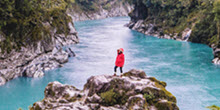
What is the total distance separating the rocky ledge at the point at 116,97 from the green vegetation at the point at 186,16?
106 ft

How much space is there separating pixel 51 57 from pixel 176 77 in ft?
76.7

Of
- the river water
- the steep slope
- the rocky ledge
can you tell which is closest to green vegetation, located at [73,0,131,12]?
the river water

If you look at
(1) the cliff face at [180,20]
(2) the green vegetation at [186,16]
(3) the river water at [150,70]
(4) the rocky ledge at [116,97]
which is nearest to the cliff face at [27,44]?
(3) the river water at [150,70]

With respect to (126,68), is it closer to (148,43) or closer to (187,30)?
(148,43)

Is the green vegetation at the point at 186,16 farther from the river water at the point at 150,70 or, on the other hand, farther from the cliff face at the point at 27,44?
the cliff face at the point at 27,44

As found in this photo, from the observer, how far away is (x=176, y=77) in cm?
3759

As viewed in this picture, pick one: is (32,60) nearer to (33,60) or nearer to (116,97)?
(33,60)

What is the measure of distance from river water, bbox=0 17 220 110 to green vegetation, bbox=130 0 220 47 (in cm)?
373

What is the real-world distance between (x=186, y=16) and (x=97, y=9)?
331 ft

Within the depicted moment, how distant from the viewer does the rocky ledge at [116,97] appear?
17.0m

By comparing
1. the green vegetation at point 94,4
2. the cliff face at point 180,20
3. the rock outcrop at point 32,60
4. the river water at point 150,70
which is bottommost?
the river water at point 150,70

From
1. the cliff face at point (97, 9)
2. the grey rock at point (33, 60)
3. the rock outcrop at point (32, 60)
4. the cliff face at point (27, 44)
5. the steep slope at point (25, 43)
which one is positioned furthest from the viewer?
the cliff face at point (97, 9)

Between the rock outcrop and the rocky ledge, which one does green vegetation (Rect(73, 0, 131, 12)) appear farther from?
the rocky ledge

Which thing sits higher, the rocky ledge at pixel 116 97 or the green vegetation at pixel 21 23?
the green vegetation at pixel 21 23
